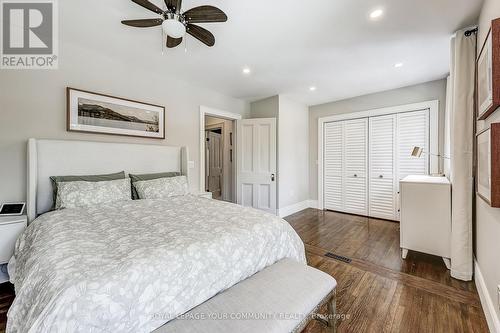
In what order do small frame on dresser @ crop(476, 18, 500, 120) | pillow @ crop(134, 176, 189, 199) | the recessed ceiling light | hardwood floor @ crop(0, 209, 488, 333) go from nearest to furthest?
1. small frame on dresser @ crop(476, 18, 500, 120)
2. hardwood floor @ crop(0, 209, 488, 333)
3. the recessed ceiling light
4. pillow @ crop(134, 176, 189, 199)

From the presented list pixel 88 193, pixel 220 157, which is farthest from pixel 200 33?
pixel 220 157

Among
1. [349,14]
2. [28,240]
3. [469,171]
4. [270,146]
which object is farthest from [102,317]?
[270,146]

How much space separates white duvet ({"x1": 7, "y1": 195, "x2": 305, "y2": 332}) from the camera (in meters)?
0.85

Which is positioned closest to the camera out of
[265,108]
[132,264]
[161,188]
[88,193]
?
[132,264]

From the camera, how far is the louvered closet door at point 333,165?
453 cm

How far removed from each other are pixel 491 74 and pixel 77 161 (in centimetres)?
364

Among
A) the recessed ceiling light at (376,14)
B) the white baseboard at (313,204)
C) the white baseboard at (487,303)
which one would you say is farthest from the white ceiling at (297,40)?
the white baseboard at (313,204)

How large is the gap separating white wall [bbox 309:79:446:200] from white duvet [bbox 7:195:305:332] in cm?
334

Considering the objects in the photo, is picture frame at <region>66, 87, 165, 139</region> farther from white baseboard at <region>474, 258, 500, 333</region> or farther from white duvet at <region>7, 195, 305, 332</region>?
white baseboard at <region>474, 258, 500, 333</region>

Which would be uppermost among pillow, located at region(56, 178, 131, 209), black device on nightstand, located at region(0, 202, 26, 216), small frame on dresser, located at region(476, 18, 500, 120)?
small frame on dresser, located at region(476, 18, 500, 120)

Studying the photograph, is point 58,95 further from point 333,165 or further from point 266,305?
point 333,165

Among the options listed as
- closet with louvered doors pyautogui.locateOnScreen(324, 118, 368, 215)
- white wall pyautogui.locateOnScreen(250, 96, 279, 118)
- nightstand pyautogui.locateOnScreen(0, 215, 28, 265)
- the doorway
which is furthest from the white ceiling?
nightstand pyautogui.locateOnScreen(0, 215, 28, 265)

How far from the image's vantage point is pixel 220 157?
5.81 metres

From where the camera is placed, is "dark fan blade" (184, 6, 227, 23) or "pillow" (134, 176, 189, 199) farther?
"pillow" (134, 176, 189, 199)
